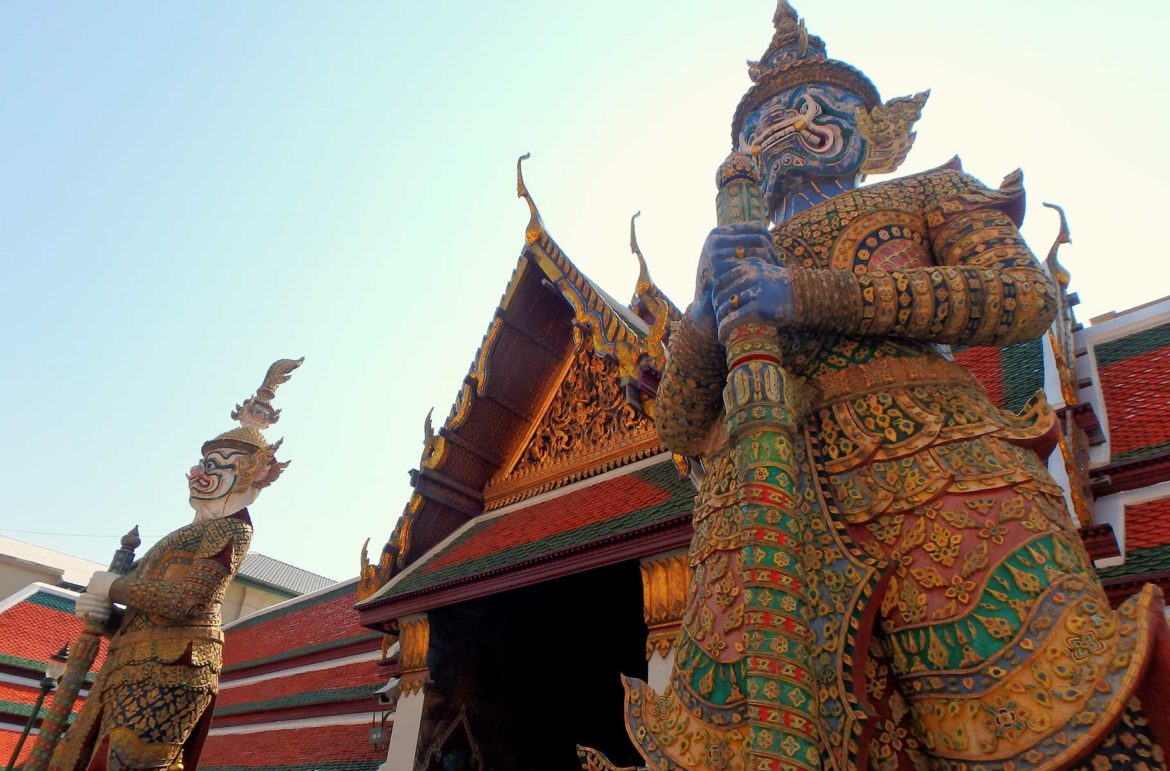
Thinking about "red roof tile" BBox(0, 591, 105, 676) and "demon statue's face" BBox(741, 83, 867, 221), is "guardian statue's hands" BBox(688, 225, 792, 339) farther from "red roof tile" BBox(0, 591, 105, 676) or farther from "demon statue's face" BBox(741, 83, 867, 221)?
"red roof tile" BBox(0, 591, 105, 676)

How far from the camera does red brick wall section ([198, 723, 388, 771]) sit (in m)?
6.93

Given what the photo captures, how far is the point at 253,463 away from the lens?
6.14 meters

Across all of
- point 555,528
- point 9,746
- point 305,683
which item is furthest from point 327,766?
point 9,746

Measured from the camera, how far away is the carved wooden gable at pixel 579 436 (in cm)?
525

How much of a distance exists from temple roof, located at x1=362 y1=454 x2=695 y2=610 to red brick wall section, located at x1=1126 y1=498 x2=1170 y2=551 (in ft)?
5.90

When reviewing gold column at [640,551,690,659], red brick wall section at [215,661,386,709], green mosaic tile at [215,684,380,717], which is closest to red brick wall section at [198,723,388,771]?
green mosaic tile at [215,684,380,717]

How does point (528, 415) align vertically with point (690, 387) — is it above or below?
above

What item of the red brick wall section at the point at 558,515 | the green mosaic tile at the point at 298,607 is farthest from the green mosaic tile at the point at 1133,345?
the green mosaic tile at the point at 298,607

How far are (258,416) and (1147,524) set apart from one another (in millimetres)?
6188

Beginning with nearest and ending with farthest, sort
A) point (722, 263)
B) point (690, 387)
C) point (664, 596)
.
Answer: point (722, 263)
point (690, 387)
point (664, 596)

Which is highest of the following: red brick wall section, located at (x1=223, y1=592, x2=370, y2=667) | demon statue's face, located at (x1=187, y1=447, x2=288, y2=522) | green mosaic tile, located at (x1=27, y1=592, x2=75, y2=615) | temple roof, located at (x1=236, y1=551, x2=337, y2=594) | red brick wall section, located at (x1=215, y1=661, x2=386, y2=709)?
temple roof, located at (x1=236, y1=551, x2=337, y2=594)

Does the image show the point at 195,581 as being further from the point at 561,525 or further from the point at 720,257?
the point at 720,257

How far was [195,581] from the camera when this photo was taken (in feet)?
17.1

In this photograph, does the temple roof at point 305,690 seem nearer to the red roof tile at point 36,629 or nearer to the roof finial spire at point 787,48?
the red roof tile at point 36,629
